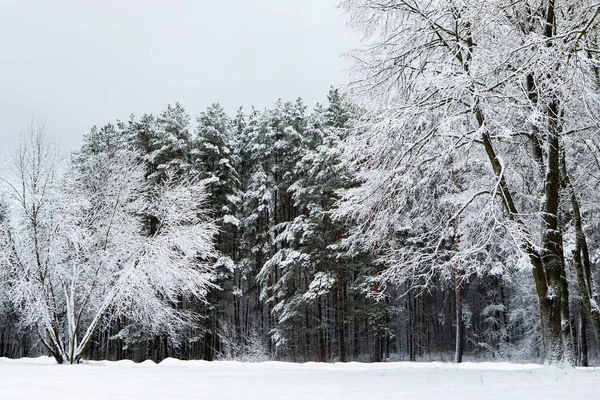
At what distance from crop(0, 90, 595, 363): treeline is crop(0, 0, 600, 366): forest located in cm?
16

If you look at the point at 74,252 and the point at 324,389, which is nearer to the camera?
the point at 324,389

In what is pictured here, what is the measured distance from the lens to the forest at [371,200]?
22.7ft

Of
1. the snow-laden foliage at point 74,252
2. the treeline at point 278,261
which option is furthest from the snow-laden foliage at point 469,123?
the treeline at point 278,261

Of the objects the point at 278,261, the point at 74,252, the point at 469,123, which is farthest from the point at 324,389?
the point at 278,261

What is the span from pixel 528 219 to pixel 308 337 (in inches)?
716

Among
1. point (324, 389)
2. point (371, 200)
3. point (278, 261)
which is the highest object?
point (371, 200)

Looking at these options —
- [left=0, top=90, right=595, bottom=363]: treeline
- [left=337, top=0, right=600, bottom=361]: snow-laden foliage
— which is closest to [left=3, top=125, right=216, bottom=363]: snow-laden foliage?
[left=0, top=90, right=595, bottom=363]: treeline

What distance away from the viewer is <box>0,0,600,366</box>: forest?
6.93m

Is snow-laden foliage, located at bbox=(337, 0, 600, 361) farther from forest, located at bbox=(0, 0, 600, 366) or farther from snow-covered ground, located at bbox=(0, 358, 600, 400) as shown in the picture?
snow-covered ground, located at bbox=(0, 358, 600, 400)

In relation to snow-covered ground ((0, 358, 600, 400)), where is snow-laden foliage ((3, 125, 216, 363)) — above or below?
above

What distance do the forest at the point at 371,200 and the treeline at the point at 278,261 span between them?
156 millimetres

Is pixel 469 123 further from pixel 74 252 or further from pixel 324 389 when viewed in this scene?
pixel 74 252

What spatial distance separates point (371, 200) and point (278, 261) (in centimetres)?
1362

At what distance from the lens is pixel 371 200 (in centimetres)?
802
